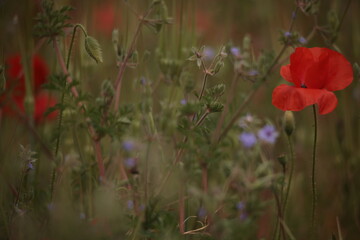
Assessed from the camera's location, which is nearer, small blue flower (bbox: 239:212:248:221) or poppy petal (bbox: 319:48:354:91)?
small blue flower (bbox: 239:212:248:221)

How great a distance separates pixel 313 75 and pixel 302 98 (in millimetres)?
79

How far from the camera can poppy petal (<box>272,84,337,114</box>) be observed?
884 mm

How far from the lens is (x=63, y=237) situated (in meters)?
0.78

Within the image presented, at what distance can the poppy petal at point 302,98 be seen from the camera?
884mm

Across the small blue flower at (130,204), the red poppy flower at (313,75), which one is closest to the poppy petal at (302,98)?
the red poppy flower at (313,75)

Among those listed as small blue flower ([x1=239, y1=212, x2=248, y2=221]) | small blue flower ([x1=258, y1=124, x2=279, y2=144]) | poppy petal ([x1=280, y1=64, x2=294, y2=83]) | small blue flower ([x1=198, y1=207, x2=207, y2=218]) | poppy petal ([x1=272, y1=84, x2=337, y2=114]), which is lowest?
small blue flower ([x1=198, y1=207, x2=207, y2=218])

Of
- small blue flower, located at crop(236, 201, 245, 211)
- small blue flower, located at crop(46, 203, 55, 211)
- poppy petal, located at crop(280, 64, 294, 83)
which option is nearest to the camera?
small blue flower, located at crop(236, 201, 245, 211)

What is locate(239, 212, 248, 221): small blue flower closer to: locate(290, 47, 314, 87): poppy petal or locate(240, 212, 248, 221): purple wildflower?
locate(240, 212, 248, 221): purple wildflower

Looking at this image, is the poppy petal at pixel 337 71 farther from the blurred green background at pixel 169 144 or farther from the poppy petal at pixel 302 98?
the blurred green background at pixel 169 144

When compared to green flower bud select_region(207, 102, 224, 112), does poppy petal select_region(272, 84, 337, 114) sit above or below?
above

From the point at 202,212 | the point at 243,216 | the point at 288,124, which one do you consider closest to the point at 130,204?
the point at 202,212

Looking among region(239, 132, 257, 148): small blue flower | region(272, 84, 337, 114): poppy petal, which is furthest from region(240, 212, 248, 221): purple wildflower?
region(272, 84, 337, 114): poppy petal

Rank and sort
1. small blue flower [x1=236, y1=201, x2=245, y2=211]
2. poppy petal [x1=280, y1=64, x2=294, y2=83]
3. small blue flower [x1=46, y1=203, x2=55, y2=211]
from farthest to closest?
poppy petal [x1=280, y1=64, x2=294, y2=83] < small blue flower [x1=46, y1=203, x2=55, y2=211] < small blue flower [x1=236, y1=201, x2=245, y2=211]

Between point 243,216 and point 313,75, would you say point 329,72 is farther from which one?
point 243,216
